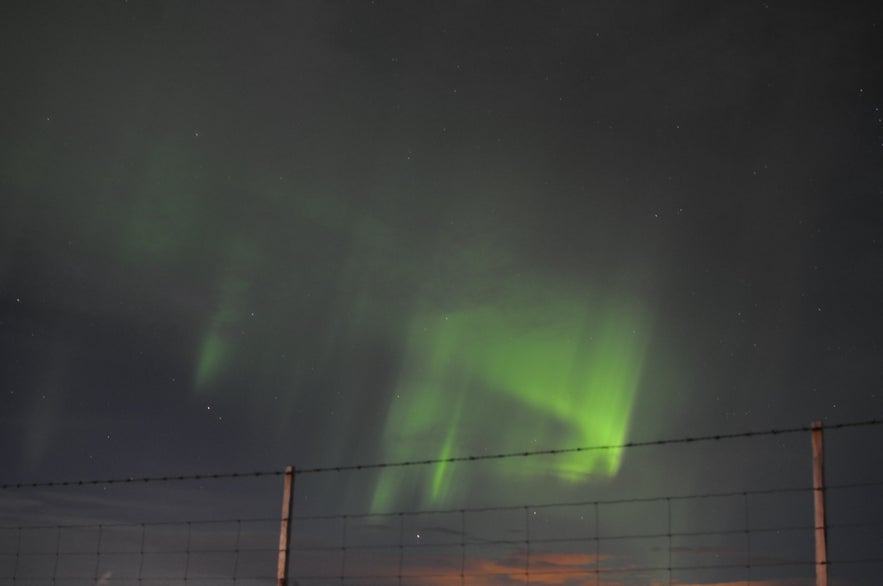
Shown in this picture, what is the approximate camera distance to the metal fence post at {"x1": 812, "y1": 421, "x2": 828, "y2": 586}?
34.6 ft

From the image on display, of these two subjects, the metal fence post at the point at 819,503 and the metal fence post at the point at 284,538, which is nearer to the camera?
the metal fence post at the point at 819,503

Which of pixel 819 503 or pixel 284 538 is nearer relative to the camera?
pixel 819 503

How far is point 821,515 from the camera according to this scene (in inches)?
423

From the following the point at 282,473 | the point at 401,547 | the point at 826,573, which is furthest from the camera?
the point at 282,473

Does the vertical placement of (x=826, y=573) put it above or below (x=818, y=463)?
below

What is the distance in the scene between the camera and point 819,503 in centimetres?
1080

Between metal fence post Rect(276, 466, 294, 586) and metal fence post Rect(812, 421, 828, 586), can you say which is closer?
metal fence post Rect(812, 421, 828, 586)

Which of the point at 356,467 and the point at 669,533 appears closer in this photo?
the point at 669,533

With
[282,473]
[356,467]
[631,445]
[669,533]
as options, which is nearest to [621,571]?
[669,533]

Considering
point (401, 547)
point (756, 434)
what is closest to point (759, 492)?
point (756, 434)

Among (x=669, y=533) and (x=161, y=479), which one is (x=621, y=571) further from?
(x=161, y=479)

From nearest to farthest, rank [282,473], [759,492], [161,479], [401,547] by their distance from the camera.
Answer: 1. [759,492]
2. [401,547]
3. [282,473]
4. [161,479]

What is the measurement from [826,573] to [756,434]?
5.66 ft

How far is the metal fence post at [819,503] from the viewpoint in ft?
34.6
